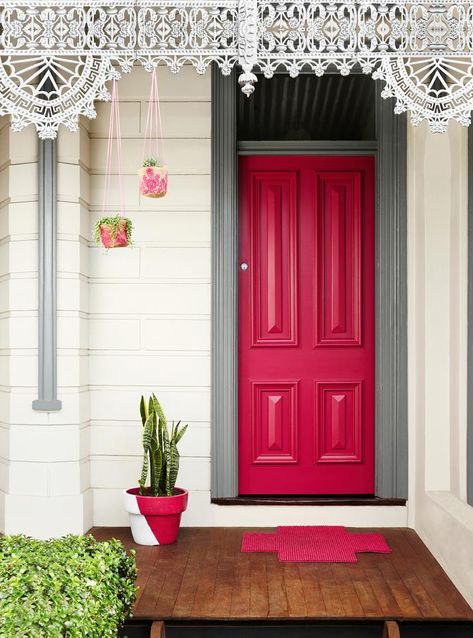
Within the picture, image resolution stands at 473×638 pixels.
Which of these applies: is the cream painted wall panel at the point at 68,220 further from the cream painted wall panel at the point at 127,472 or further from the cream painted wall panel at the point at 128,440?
the cream painted wall panel at the point at 127,472

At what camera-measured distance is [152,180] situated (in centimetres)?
333

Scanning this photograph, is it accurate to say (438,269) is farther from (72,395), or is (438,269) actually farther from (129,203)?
(72,395)

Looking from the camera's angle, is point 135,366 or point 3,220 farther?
point 135,366

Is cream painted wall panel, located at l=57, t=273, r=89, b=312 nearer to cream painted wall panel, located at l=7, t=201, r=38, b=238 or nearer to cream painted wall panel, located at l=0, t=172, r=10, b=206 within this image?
cream painted wall panel, located at l=7, t=201, r=38, b=238

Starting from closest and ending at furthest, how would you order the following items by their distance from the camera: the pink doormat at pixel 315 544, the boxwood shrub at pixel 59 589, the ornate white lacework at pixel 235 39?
1. the boxwood shrub at pixel 59 589
2. the ornate white lacework at pixel 235 39
3. the pink doormat at pixel 315 544

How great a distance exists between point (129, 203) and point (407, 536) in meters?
2.43

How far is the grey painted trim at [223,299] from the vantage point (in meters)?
4.27

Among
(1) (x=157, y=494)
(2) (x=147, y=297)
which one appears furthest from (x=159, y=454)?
(2) (x=147, y=297)

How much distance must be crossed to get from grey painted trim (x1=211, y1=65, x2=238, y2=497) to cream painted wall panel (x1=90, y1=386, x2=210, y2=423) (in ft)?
0.29

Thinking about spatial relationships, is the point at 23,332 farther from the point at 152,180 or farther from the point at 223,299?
the point at 152,180

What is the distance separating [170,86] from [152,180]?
1219 millimetres

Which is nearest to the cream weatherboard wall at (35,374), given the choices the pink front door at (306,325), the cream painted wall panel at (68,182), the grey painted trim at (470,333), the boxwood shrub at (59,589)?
Answer: the cream painted wall panel at (68,182)

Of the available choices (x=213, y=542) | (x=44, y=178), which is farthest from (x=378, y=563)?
(x=44, y=178)

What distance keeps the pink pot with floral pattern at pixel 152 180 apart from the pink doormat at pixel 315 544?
1.86 m
